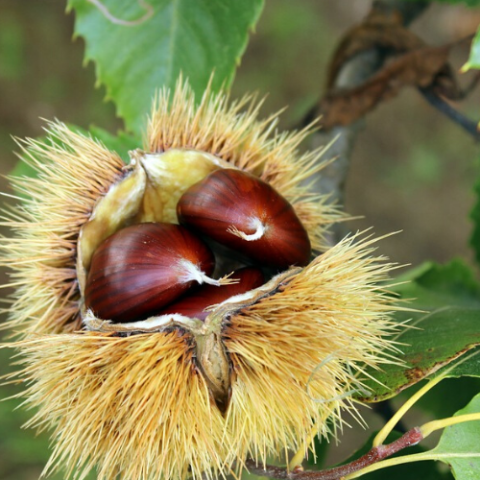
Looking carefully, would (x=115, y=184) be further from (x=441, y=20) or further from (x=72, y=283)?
(x=441, y=20)

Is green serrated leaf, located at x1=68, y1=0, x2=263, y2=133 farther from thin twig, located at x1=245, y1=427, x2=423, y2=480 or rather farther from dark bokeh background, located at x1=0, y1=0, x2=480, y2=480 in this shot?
dark bokeh background, located at x1=0, y1=0, x2=480, y2=480

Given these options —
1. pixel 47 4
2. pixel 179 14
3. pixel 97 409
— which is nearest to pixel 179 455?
pixel 97 409

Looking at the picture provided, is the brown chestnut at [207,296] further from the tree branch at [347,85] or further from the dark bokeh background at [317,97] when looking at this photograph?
the dark bokeh background at [317,97]

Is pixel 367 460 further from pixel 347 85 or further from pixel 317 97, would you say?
pixel 317 97


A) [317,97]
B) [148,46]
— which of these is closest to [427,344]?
[148,46]

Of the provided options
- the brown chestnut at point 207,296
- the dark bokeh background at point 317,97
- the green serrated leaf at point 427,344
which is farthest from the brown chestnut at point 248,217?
the dark bokeh background at point 317,97

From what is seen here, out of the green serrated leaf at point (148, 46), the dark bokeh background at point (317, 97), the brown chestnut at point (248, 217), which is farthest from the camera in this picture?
the dark bokeh background at point (317, 97)
